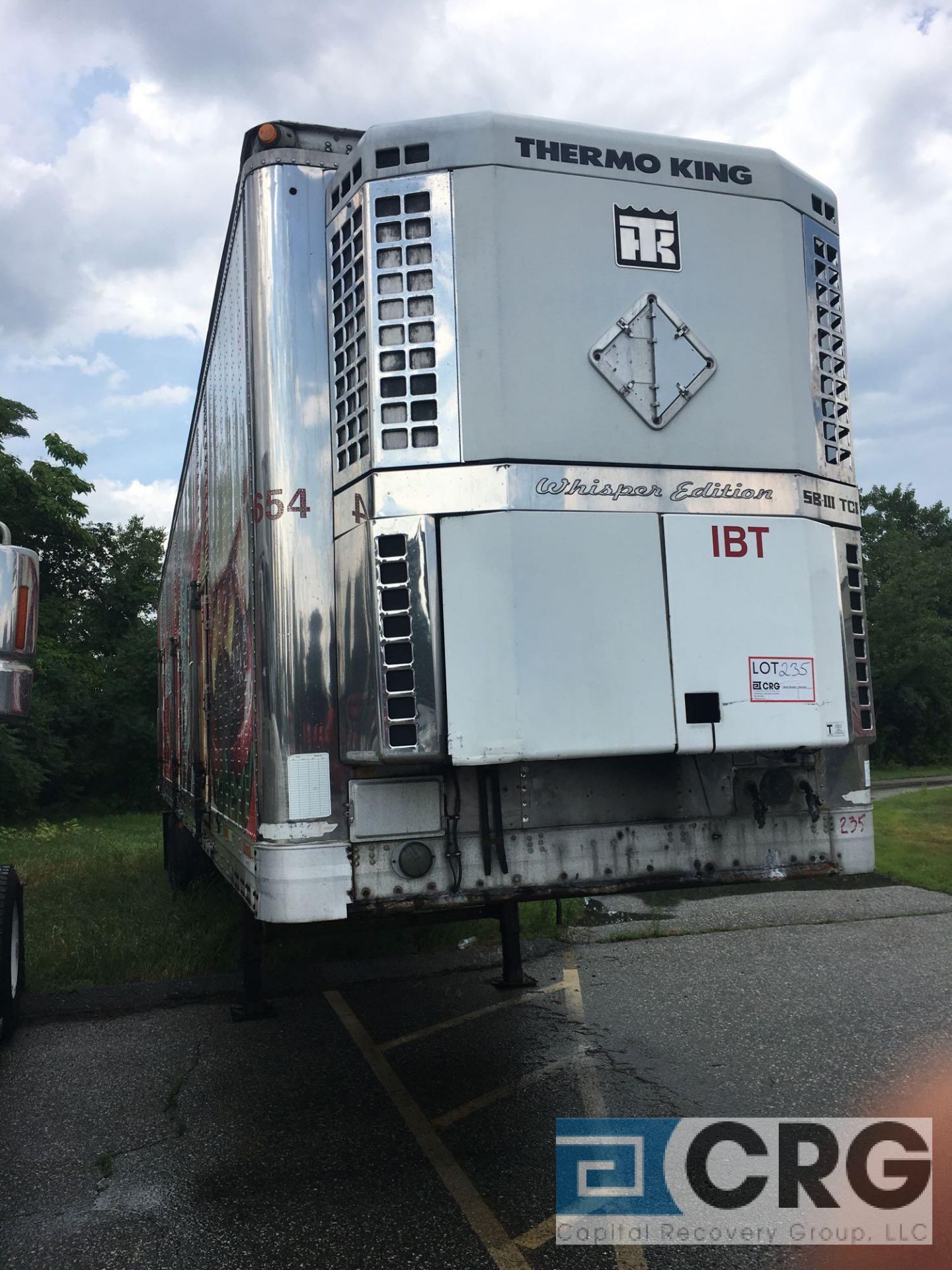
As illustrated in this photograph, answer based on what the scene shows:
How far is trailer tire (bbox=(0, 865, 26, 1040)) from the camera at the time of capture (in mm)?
6176

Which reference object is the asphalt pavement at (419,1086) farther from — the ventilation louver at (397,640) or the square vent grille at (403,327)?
the square vent grille at (403,327)

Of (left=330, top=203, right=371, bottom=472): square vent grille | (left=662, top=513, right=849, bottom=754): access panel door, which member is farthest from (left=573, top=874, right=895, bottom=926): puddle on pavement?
(left=330, top=203, right=371, bottom=472): square vent grille

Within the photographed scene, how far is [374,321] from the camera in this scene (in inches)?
157

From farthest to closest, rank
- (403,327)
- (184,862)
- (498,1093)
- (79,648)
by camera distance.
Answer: (79,648) → (184,862) → (498,1093) → (403,327)

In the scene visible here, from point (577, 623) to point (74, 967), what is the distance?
17.5 ft

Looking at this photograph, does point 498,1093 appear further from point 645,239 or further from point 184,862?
point 184,862

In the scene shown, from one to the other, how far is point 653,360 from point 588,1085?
330 centimetres

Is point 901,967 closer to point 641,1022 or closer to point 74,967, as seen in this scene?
point 641,1022

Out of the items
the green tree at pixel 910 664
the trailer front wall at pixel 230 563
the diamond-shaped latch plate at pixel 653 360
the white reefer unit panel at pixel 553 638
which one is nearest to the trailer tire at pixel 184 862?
the trailer front wall at pixel 230 563

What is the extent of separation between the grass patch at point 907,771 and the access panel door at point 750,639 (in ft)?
98.6

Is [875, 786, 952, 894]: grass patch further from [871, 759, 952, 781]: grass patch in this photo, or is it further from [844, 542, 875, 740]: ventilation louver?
[871, 759, 952, 781]: grass patch

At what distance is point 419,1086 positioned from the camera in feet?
17.4

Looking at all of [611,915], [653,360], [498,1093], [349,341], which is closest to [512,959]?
[498,1093]

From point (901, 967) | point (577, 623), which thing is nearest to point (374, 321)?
point (577, 623)
